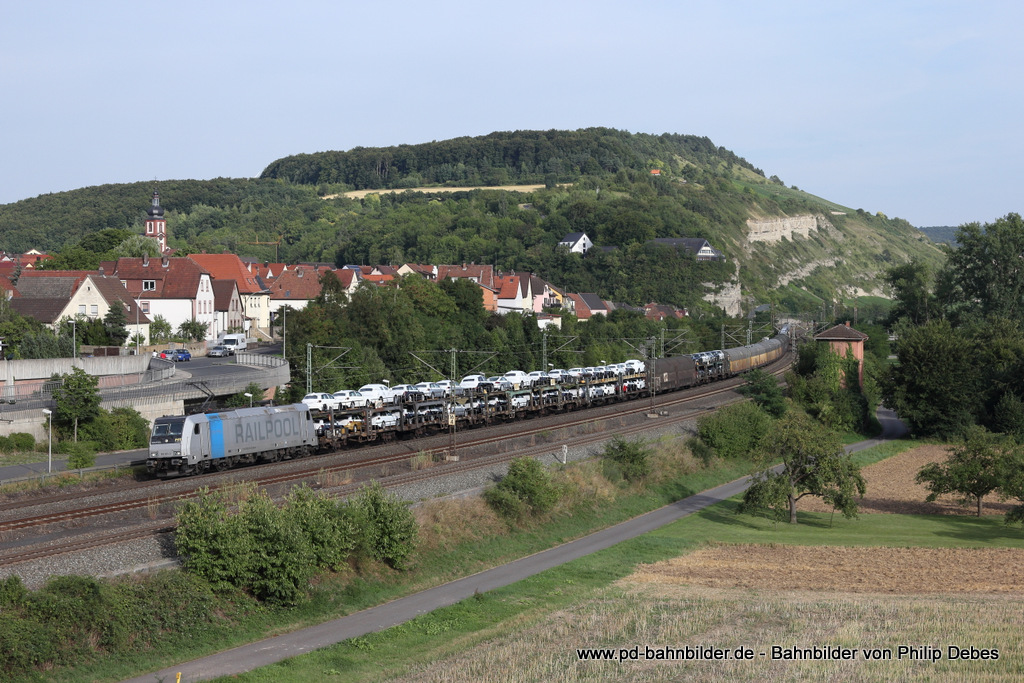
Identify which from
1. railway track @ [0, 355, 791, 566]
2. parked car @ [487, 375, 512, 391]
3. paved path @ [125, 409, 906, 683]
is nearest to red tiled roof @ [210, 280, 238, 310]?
parked car @ [487, 375, 512, 391]

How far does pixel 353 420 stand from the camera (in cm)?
5856

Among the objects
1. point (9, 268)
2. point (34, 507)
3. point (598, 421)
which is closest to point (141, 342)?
point (9, 268)

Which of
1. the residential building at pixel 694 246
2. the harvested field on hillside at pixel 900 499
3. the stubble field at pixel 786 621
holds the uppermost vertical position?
the residential building at pixel 694 246

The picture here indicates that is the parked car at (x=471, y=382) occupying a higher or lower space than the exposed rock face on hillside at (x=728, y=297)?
lower

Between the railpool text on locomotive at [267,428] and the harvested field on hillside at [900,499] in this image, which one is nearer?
the railpool text on locomotive at [267,428]

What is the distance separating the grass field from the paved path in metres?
0.83

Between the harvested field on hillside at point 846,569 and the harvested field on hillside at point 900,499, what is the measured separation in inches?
413

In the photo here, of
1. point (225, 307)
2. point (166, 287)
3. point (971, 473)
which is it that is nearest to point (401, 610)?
point (971, 473)

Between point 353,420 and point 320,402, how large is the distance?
2.37 metres

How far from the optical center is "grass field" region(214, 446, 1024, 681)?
82.9 ft

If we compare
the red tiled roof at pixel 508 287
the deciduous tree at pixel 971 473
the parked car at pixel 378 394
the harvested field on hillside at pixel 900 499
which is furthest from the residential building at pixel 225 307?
the deciduous tree at pixel 971 473

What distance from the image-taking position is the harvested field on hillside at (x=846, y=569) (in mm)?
35312

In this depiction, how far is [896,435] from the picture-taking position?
83.2 m

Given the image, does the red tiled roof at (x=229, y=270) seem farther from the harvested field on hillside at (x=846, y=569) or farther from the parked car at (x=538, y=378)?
the harvested field on hillside at (x=846, y=569)
